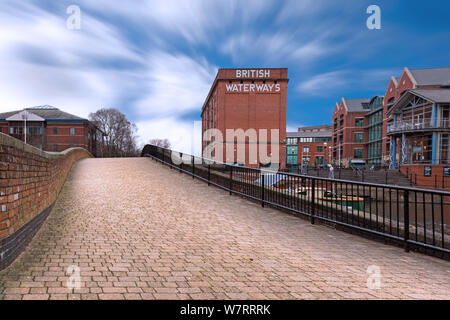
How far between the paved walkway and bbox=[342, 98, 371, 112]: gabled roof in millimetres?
66822

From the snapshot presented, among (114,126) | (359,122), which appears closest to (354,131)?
(359,122)

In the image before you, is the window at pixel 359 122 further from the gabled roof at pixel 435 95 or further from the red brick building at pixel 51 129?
the red brick building at pixel 51 129

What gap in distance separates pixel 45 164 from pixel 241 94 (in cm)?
4853

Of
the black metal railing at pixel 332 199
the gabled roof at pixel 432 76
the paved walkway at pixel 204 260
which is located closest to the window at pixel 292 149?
the gabled roof at pixel 432 76

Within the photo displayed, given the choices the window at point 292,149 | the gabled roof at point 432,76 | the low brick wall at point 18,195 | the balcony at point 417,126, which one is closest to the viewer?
the low brick wall at point 18,195

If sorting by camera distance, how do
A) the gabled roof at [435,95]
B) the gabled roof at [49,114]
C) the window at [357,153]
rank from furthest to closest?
the window at [357,153] → the gabled roof at [49,114] → the gabled roof at [435,95]

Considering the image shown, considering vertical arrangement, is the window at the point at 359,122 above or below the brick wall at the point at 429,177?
above

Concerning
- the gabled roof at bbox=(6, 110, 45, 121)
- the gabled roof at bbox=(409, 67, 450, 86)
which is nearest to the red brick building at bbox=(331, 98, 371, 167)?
the gabled roof at bbox=(409, 67, 450, 86)

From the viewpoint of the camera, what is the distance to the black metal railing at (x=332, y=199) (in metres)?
5.11

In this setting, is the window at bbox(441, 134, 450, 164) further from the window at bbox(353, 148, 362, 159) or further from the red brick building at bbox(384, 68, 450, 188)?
the window at bbox(353, 148, 362, 159)

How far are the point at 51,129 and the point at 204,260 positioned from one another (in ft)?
220

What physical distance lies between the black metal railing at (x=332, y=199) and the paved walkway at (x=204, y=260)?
1.00 feet

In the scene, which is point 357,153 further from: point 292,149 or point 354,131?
point 292,149
